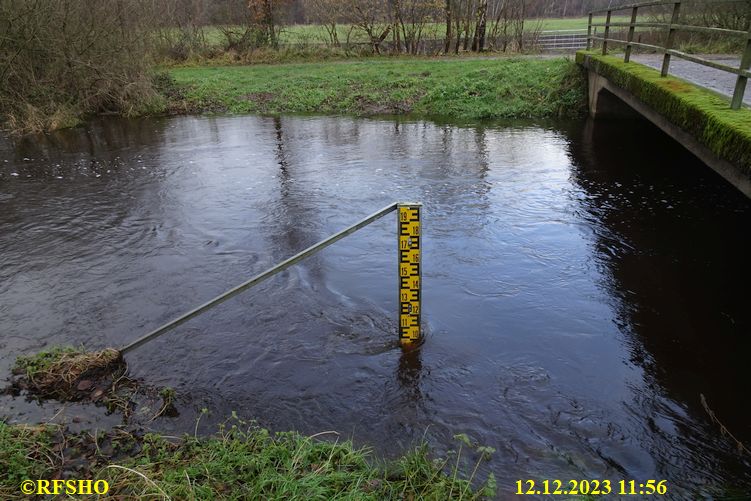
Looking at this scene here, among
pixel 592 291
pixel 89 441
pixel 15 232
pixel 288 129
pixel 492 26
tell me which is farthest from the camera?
pixel 492 26

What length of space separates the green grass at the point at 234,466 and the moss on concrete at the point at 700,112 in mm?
3964

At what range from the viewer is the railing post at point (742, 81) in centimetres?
554

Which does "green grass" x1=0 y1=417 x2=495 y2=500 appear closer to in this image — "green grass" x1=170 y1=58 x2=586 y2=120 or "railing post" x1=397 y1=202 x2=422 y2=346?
"railing post" x1=397 y1=202 x2=422 y2=346

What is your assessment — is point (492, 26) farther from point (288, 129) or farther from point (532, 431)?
point (532, 431)

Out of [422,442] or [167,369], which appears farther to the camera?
[167,369]

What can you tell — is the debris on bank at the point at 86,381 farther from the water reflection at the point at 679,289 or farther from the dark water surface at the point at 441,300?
the water reflection at the point at 679,289

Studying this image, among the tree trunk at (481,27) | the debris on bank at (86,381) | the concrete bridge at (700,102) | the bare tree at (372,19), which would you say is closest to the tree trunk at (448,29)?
the tree trunk at (481,27)

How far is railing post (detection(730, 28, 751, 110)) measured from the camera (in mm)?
5544

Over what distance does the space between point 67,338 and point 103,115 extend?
53.4ft

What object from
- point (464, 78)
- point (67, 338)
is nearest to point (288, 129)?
point (464, 78)

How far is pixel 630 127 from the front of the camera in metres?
15.0

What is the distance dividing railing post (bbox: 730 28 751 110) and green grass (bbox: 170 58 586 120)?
11.0 metres

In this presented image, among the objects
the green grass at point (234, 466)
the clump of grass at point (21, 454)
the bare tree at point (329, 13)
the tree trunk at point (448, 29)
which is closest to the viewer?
the green grass at point (234, 466)

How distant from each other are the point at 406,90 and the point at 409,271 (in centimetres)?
1587
